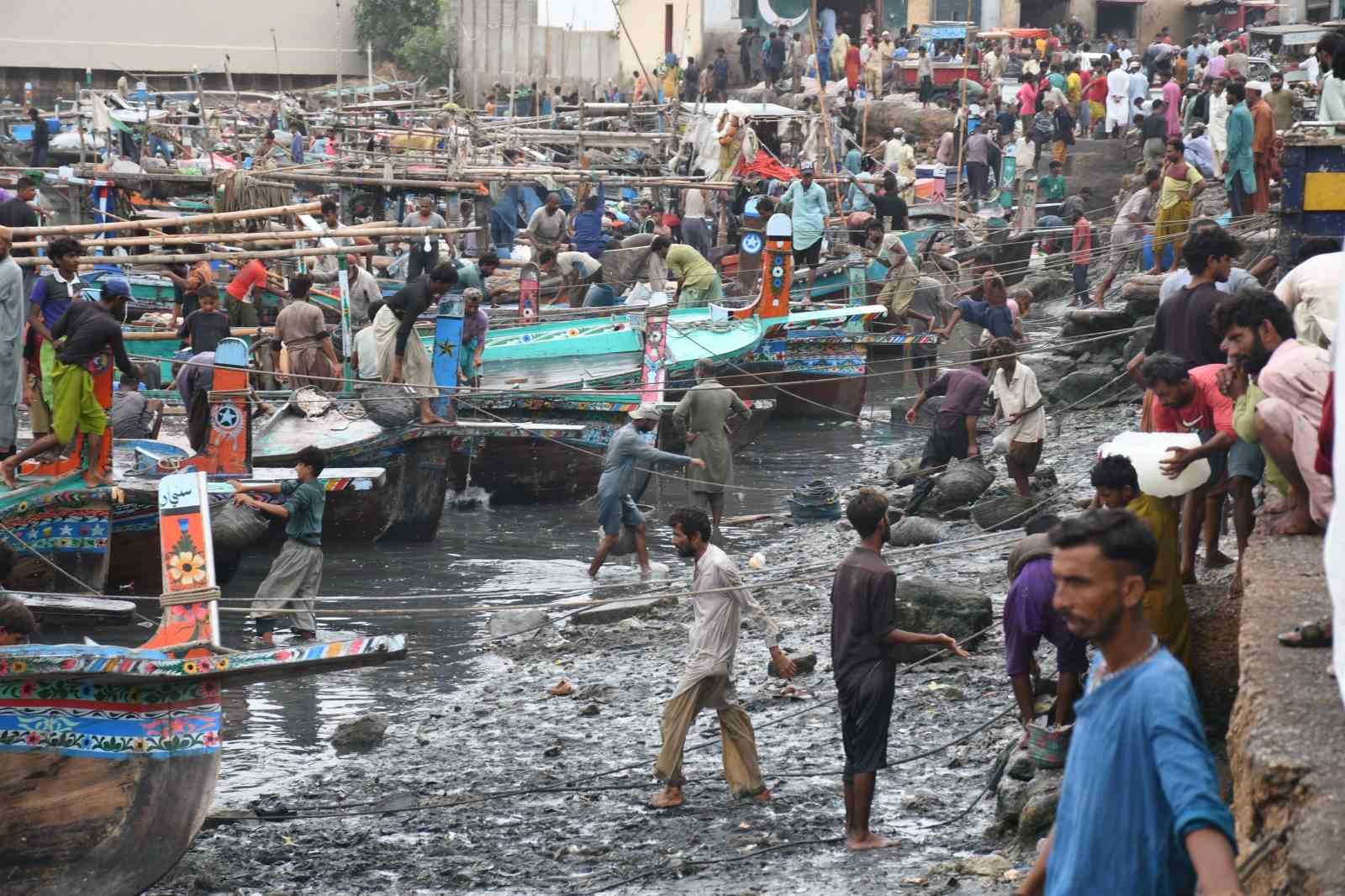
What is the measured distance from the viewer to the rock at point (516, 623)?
37.8 feet

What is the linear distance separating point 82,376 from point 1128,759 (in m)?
8.71

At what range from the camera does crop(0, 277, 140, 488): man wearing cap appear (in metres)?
10.5

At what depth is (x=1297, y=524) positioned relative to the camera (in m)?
6.27

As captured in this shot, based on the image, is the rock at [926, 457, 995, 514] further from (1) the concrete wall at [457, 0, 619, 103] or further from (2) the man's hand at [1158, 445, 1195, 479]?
(1) the concrete wall at [457, 0, 619, 103]

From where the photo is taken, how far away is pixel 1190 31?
4025 cm

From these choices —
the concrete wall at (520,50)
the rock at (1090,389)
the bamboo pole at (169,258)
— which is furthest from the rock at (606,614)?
the concrete wall at (520,50)

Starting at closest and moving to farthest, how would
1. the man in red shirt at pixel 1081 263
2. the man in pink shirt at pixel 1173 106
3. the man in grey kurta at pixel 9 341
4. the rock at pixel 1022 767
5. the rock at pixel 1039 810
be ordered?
the rock at pixel 1039 810 < the rock at pixel 1022 767 < the man in grey kurta at pixel 9 341 < the man in red shirt at pixel 1081 263 < the man in pink shirt at pixel 1173 106

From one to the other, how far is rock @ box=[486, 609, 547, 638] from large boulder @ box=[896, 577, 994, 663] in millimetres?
3049

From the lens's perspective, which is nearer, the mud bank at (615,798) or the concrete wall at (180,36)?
the mud bank at (615,798)

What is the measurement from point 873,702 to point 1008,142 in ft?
79.1

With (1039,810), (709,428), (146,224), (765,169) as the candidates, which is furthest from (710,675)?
(765,169)

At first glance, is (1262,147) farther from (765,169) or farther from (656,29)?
(656,29)

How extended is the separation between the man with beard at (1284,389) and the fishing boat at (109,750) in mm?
3517

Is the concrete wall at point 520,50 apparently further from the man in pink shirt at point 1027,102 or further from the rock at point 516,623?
the rock at point 516,623
